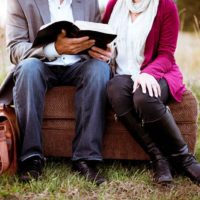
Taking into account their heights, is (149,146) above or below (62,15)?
below

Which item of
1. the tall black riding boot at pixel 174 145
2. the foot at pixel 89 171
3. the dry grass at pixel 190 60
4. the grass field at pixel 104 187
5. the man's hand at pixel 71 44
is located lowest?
the dry grass at pixel 190 60

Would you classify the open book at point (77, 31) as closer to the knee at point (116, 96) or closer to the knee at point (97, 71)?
the knee at point (97, 71)

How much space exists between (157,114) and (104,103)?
0.98ft

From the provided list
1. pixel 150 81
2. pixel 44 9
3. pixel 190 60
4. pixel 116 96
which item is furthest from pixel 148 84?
pixel 190 60

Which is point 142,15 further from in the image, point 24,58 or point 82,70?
point 24,58

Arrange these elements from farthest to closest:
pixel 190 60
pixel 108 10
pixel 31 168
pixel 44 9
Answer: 1. pixel 190 60
2. pixel 108 10
3. pixel 44 9
4. pixel 31 168

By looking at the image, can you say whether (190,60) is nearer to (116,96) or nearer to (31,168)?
(116,96)

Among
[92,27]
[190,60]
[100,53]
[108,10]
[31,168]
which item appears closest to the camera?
[92,27]

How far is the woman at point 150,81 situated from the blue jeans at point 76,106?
0.28 ft

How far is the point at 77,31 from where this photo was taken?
2777 millimetres

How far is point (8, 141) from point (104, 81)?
590 millimetres

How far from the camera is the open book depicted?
274 centimetres

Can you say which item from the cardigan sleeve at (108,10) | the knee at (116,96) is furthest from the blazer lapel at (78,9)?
the knee at (116,96)

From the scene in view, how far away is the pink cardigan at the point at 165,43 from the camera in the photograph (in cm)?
299
